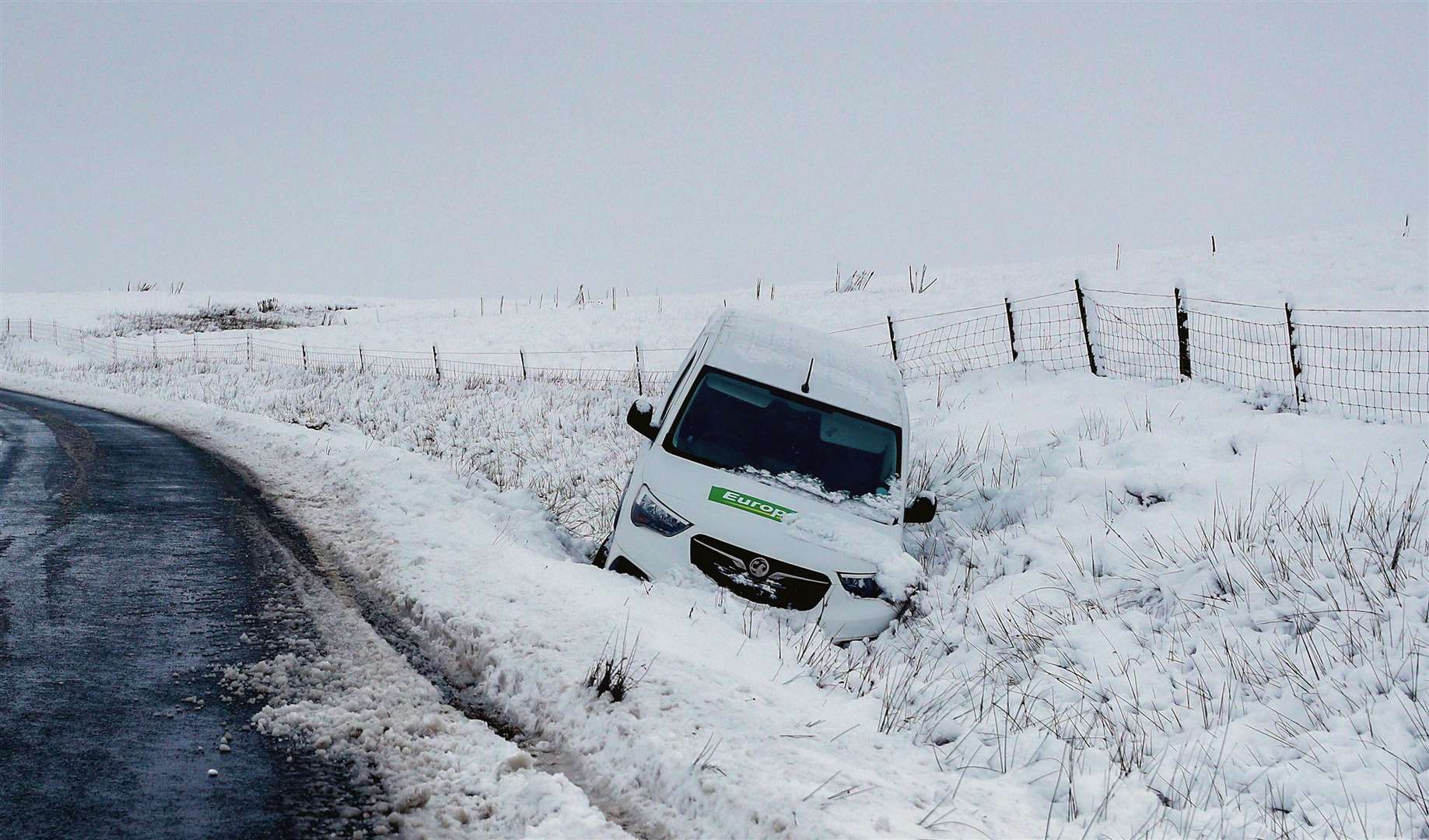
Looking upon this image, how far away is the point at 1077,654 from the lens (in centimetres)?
557

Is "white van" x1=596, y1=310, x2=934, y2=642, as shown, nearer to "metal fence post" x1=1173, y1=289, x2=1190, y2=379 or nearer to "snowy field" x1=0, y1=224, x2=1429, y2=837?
"snowy field" x1=0, y1=224, x2=1429, y2=837

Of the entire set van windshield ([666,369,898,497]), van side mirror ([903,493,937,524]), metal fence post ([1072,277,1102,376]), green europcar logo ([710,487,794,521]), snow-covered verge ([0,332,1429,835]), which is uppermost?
metal fence post ([1072,277,1102,376])

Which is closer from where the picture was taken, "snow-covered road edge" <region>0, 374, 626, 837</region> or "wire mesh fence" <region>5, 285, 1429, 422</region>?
"snow-covered road edge" <region>0, 374, 626, 837</region>

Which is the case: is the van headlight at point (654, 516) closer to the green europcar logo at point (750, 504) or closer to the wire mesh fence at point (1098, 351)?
the green europcar logo at point (750, 504)

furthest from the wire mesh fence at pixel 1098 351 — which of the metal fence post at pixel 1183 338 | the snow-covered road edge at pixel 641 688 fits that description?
the snow-covered road edge at pixel 641 688

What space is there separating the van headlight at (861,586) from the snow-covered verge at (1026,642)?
0.32m

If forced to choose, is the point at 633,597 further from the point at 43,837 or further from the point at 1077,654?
the point at 43,837

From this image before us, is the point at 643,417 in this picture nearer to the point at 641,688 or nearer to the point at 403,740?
the point at 641,688

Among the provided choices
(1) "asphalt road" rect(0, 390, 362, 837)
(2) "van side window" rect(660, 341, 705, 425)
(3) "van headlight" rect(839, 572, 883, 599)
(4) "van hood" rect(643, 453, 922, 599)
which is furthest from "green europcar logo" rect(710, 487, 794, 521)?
(1) "asphalt road" rect(0, 390, 362, 837)

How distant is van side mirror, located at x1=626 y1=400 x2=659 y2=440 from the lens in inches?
264

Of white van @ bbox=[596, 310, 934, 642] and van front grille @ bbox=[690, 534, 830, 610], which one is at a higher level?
white van @ bbox=[596, 310, 934, 642]

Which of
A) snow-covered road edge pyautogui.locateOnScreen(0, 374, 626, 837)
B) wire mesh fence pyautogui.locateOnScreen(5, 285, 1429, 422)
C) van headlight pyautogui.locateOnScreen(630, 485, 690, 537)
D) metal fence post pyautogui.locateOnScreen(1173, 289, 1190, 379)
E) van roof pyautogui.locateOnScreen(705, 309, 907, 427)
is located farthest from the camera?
wire mesh fence pyautogui.locateOnScreen(5, 285, 1429, 422)

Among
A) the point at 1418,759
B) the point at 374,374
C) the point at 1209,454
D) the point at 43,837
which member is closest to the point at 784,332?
the point at 1209,454

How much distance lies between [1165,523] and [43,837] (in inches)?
292
